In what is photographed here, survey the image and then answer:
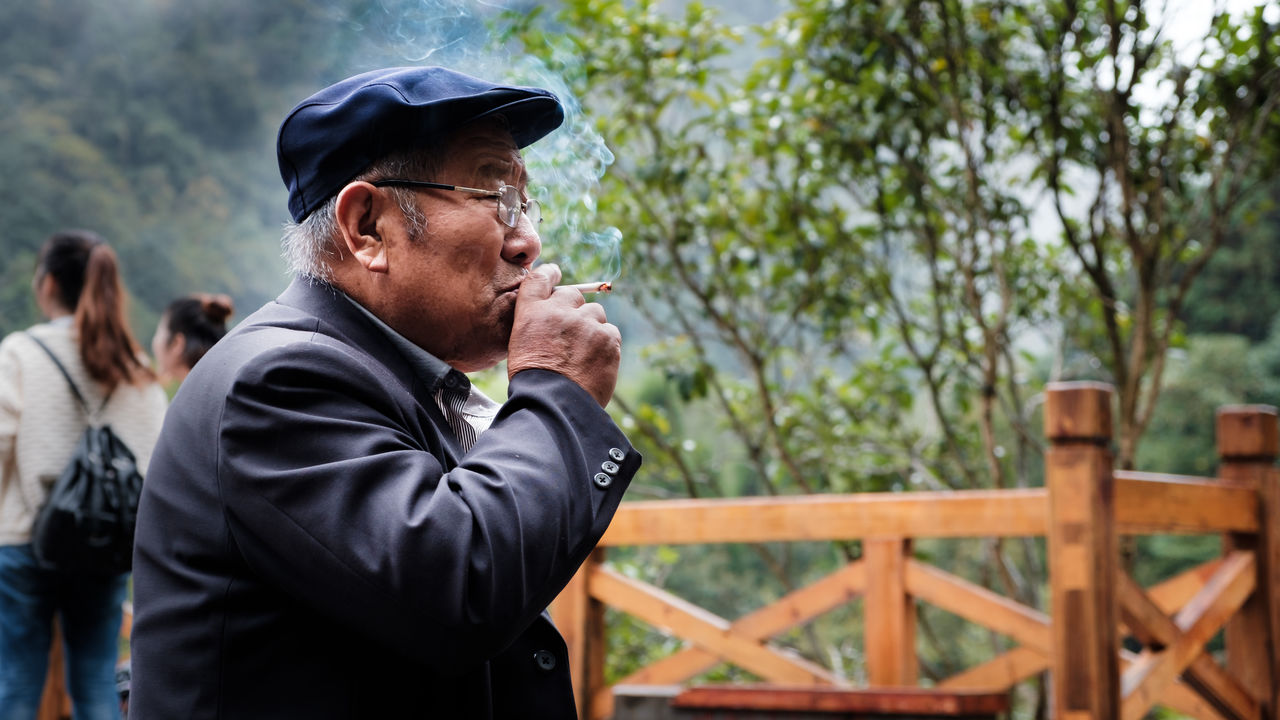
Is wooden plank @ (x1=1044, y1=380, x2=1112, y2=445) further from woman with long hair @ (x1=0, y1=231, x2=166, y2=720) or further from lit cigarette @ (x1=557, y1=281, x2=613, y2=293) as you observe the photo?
woman with long hair @ (x1=0, y1=231, x2=166, y2=720)

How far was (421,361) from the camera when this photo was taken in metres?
1.26

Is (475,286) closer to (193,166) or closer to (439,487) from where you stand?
(439,487)

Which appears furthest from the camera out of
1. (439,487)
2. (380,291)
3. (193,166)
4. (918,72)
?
(193,166)

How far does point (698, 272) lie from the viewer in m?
6.11

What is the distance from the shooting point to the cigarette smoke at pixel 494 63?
1.61m

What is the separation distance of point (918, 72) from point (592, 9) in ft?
6.00

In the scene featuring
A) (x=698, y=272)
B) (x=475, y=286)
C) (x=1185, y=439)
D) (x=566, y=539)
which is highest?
(x=475, y=286)

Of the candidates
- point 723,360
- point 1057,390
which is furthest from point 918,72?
point 723,360

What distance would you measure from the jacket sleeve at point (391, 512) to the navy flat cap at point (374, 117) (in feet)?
0.87

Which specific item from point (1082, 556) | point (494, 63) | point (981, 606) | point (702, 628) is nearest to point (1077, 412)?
point (1082, 556)

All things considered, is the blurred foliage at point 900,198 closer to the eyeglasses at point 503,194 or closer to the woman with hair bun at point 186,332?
the woman with hair bun at point 186,332

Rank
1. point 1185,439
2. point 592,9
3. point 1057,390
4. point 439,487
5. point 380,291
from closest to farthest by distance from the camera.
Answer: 1. point 439,487
2. point 380,291
3. point 1057,390
4. point 592,9
5. point 1185,439

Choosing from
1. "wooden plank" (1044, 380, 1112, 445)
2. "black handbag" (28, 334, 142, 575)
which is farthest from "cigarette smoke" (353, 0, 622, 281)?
"black handbag" (28, 334, 142, 575)

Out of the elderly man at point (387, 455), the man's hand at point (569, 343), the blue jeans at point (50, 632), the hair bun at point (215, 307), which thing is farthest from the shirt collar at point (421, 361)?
the hair bun at point (215, 307)
